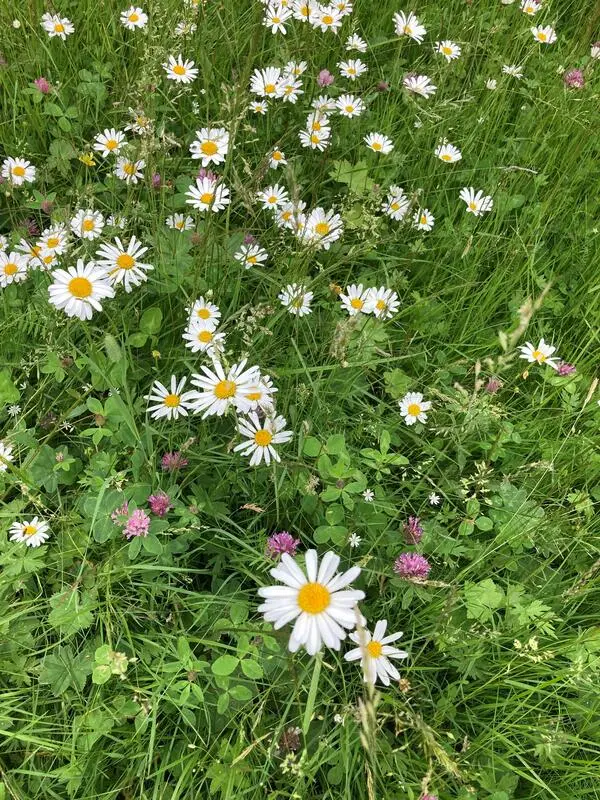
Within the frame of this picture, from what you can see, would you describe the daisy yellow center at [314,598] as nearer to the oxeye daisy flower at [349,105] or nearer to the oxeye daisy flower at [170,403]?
the oxeye daisy flower at [170,403]

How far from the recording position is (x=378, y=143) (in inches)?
102

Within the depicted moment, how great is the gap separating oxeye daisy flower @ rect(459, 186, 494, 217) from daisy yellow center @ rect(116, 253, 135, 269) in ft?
4.52

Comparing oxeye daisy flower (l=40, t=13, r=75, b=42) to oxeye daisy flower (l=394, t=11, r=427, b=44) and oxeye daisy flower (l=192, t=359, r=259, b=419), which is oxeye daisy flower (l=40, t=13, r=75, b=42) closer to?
oxeye daisy flower (l=394, t=11, r=427, b=44)

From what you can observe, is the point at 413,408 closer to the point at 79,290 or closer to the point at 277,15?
the point at 79,290

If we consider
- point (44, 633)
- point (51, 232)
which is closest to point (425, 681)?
point (44, 633)

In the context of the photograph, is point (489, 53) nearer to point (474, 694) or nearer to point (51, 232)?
point (51, 232)

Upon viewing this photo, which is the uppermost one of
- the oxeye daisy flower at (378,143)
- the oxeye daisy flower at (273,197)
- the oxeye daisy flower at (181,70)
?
the oxeye daisy flower at (181,70)

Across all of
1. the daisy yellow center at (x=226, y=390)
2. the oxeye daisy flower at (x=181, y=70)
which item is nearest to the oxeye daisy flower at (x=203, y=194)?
the oxeye daisy flower at (x=181, y=70)

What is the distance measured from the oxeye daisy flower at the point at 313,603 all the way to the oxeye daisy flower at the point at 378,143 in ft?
6.50

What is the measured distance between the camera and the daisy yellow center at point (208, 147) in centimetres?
224

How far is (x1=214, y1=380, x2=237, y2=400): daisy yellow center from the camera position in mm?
1647

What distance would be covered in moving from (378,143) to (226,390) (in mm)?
1507

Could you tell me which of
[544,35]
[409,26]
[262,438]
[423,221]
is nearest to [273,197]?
[423,221]

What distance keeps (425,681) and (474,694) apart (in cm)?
14
